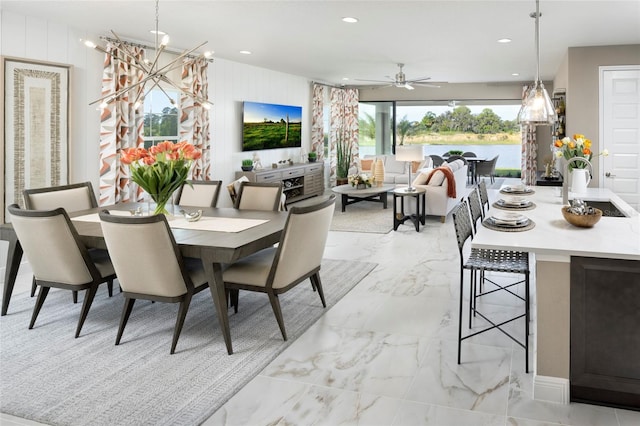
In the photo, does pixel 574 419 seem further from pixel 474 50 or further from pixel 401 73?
pixel 401 73

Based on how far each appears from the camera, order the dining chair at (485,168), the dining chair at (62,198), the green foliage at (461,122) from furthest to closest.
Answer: the green foliage at (461,122) → the dining chair at (485,168) → the dining chair at (62,198)

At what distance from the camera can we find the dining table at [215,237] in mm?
3115

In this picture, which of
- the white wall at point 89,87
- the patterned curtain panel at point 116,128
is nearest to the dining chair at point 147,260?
the white wall at point 89,87

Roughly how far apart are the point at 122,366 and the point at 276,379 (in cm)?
91

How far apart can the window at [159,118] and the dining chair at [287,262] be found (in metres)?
3.71

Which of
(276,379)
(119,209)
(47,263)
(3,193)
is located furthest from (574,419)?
(3,193)

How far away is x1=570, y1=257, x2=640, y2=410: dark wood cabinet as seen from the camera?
2416mm

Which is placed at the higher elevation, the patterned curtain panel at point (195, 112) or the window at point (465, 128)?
the window at point (465, 128)

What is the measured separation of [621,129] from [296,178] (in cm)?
540

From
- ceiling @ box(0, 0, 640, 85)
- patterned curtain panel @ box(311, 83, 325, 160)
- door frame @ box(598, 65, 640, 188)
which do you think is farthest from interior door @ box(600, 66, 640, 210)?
patterned curtain panel @ box(311, 83, 325, 160)

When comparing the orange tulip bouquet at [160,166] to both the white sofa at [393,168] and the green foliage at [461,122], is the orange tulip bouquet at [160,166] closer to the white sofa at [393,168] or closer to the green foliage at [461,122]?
the white sofa at [393,168]

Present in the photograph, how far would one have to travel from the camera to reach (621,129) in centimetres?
630

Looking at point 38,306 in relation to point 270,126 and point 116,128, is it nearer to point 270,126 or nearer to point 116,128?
point 116,128

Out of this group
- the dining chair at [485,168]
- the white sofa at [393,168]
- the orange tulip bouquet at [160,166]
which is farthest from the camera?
the dining chair at [485,168]
